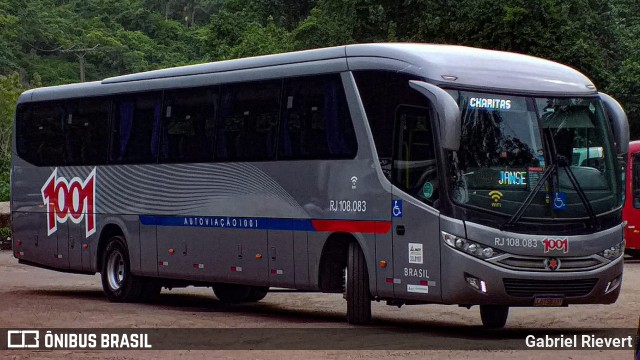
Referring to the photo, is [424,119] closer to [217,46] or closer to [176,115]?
[176,115]

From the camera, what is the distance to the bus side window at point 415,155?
55.5 feet

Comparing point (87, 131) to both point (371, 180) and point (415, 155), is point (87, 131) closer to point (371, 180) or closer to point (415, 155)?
point (371, 180)

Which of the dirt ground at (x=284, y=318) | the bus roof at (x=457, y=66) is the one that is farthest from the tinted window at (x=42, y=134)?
the bus roof at (x=457, y=66)

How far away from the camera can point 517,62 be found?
57.5 ft

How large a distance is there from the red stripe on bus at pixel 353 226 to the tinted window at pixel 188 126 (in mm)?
2908

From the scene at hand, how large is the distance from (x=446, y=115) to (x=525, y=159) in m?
1.13

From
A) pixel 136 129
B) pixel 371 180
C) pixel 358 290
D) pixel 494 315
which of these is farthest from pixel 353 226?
pixel 136 129

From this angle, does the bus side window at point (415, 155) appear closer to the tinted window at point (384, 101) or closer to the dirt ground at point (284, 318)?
the tinted window at point (384, 101)

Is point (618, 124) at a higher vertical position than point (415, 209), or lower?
higher

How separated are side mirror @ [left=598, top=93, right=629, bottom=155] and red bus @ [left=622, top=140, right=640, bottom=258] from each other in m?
19.0

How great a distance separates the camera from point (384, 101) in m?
17.7

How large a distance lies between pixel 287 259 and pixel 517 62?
406 centimetres

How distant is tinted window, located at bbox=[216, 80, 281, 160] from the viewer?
19.7 metres

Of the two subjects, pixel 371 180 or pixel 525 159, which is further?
pixel 371 180
